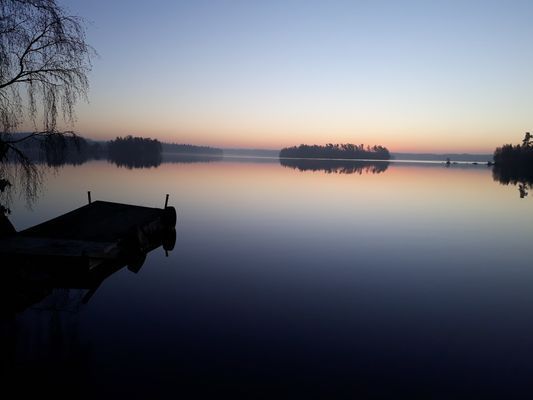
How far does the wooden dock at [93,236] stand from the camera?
11.9m

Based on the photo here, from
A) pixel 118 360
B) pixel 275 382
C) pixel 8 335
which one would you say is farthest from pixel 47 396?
pixel 275 382

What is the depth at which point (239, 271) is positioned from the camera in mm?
14766

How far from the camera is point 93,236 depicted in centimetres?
1537

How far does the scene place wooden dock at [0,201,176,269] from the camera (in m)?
11.9

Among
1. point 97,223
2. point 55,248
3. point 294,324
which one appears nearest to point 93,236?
point 97,223

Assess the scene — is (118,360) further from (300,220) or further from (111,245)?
(300,220)

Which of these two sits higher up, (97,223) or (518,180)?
(97,223)

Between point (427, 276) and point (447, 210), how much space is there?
21606 millimetres

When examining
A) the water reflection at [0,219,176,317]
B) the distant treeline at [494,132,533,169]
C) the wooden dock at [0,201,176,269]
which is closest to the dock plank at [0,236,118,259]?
the wooden dock at [0,201,176,269]

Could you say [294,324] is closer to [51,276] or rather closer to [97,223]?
[51,276]

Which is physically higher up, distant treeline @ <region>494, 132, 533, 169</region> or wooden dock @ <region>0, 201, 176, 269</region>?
distant treeline @ <region>494, 132, 533, 169</region>

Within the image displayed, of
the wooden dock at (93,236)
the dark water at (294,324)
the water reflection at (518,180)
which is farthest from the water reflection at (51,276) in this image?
the water reflection at (518,180)

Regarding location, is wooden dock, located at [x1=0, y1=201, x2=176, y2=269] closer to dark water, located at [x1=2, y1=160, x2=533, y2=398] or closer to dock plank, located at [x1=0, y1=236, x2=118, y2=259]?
dock plank, located at [x1=0, y1=236, x2=118, y2=259]

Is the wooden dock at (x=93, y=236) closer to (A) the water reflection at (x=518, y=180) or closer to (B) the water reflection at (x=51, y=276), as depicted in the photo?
(B) the water reflection at (x=51, y=276)
